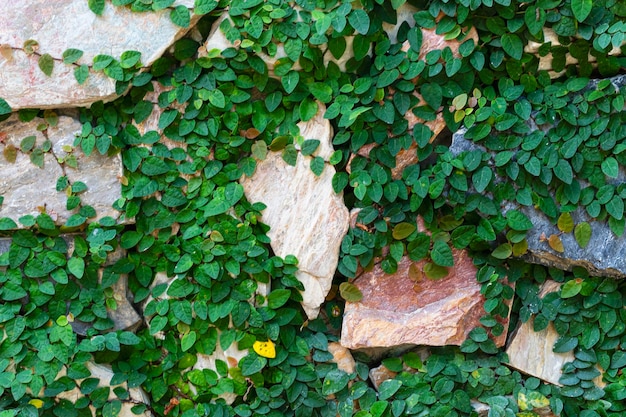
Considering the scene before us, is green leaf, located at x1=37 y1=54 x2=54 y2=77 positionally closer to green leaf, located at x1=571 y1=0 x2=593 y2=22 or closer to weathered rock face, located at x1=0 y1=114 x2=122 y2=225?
weathered rock face, located at x1=0 y1=114 x2=122 y2=225

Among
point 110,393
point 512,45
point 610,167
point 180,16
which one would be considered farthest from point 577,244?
point 110,393

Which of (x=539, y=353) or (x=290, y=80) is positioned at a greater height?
(x=290, y=80)

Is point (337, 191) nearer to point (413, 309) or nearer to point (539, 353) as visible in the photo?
point (413, 309)

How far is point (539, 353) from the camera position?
2303 mm

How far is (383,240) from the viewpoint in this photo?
2.26m

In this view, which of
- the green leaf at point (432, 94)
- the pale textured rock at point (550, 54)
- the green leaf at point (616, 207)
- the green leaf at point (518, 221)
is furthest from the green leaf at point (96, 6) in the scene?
the green leaf at point (616, 207)

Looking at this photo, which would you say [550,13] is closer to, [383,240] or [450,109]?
[450,109]

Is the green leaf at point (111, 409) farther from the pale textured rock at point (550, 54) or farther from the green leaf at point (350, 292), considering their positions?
the pale textured rock at point (550, 54)

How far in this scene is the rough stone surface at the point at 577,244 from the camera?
2.15 metres

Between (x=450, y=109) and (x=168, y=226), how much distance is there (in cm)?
105

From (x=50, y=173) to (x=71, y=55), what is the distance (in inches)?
15.8

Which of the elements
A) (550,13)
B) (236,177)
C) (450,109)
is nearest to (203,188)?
(236,177)

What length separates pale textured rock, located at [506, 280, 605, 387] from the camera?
2.29 meters

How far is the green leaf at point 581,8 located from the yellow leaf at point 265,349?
147 centimetres
